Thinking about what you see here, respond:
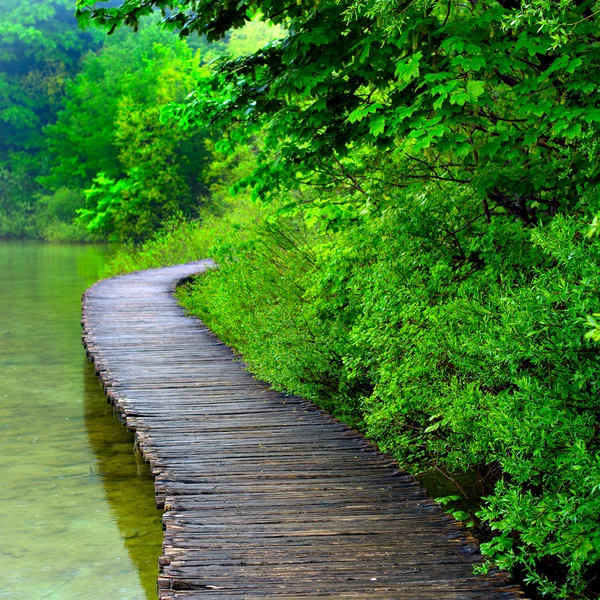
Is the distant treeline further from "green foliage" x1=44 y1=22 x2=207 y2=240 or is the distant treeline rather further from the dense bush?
the dense bush

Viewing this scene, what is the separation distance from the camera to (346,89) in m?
6.78

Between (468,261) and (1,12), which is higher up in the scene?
(1,12)

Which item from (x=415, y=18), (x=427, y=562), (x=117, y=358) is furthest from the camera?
(x=117, y=358)

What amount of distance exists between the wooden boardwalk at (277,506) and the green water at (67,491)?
2.38ft

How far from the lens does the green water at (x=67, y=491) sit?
6004 mm

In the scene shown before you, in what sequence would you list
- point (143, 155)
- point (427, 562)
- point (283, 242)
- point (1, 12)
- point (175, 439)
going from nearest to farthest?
point (427, 562)
point (175, 439)
point (283, 242)
point (143, 155)
point (1, 12)

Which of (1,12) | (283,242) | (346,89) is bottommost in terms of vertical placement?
(283,242)

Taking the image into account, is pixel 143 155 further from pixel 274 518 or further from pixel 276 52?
pixel 274 518

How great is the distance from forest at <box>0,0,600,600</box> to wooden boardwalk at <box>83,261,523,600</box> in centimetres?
26

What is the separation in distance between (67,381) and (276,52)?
707 cm

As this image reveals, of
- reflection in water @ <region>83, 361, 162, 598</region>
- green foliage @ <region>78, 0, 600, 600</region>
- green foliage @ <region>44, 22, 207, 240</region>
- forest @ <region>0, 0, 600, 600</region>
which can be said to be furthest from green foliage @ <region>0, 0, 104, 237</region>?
green foliage @ <region>78, 0, 600, 600</region>

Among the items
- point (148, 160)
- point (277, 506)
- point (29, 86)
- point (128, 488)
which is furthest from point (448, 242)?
point (29, 86)

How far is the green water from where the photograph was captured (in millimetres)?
6004

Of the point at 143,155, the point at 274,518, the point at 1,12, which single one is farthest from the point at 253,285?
the point at 1,12
